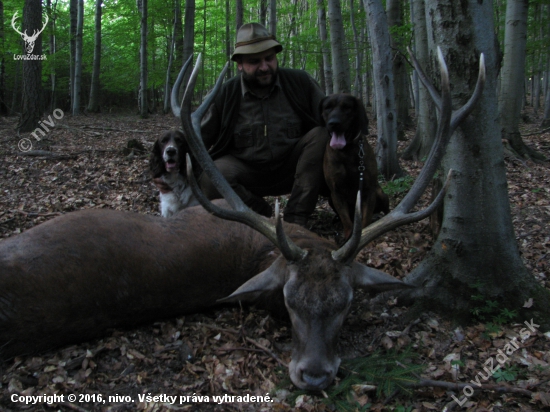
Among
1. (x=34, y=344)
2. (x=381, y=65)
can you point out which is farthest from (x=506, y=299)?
(x=381, y=65)

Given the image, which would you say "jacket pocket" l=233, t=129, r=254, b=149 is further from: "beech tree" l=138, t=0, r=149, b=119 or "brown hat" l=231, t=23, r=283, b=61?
"beech tree" l=138, t=0, r=149, b=119

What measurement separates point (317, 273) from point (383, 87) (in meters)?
5.29

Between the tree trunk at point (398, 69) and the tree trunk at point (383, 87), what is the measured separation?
4516 mm

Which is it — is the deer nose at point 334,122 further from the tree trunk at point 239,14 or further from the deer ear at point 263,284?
the tree trunk at point 239,14

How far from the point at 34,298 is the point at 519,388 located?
10.6 feet

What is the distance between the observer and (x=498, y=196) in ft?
11.7

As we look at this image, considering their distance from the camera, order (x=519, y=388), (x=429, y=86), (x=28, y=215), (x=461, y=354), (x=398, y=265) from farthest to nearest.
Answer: (x=28, y=215) < (x=398, y=265) < (x=429, y=86) < (x=461, y=354) < (x=519, y=388)

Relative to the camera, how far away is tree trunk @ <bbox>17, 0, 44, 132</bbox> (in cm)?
1158

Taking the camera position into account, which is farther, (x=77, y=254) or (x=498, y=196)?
(x=498, y=196)

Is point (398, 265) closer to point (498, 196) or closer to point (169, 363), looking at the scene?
point (498, 196)

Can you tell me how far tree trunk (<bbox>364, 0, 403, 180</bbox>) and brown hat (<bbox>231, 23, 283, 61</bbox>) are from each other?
2662mm

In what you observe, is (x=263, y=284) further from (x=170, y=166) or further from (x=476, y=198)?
(x=170, y=166)

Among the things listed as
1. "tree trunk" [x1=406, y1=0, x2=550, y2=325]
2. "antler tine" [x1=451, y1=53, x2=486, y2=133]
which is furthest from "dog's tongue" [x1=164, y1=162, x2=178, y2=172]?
"antler tine" [x1=451, y1=53, x2=486, y2=133]

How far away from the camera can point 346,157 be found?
17.3ft
